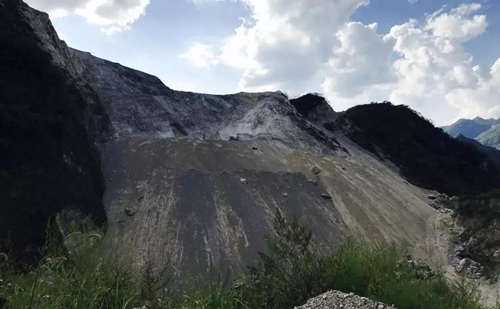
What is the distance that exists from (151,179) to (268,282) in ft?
42.6

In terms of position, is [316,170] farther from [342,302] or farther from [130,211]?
[342,302]

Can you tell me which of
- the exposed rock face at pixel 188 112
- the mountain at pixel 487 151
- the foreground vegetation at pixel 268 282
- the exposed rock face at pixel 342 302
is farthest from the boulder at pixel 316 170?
the mountain at pixel 487 151

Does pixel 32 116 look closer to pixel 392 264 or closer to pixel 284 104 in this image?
pixel 392 264

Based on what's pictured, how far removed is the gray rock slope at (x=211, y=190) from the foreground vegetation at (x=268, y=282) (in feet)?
22.2

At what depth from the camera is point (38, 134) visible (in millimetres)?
17922

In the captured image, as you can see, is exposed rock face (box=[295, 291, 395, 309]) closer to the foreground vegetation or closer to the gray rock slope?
the foreground vegetation

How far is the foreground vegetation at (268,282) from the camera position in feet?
20.3

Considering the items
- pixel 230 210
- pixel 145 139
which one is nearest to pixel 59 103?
pixel 145 139

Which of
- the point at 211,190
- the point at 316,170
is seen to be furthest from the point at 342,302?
the point at 316,170

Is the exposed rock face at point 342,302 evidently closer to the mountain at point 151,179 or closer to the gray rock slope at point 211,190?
the mountain at point 151,179

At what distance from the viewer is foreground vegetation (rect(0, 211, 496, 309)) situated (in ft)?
20.3

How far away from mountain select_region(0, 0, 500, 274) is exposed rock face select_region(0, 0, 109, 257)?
49 millimetres


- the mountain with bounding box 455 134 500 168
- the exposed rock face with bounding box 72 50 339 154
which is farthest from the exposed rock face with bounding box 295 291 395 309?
the mountain with bounding box 455 134 500 168

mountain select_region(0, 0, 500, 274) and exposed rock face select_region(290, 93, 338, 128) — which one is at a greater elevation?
exposed rock face select_region(290, 93, 338, 128)
